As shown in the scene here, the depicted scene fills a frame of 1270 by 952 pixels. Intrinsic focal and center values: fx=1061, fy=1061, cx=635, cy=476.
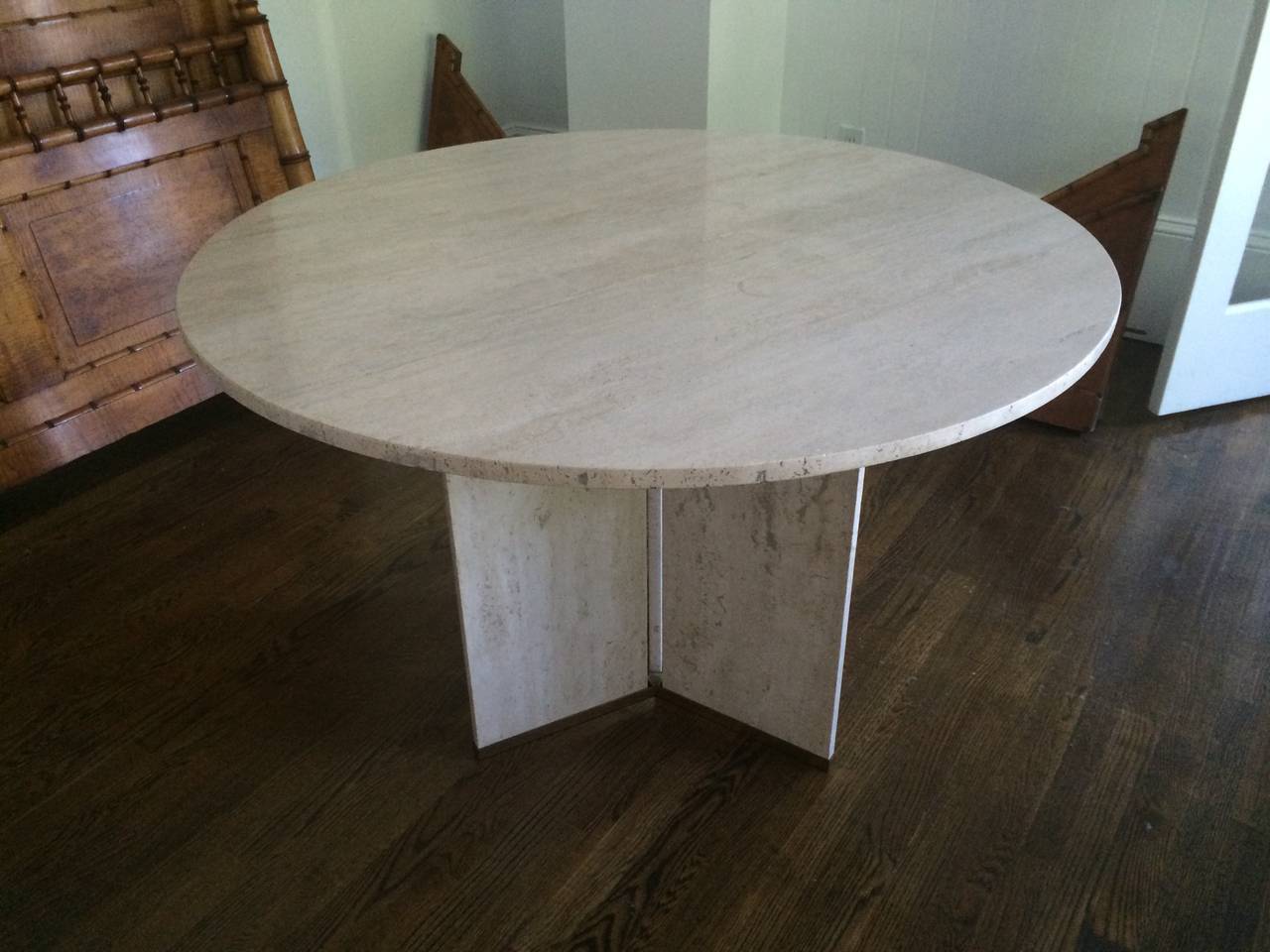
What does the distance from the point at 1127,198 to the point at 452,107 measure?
178cm

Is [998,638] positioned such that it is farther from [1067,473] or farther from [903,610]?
[1067,473]

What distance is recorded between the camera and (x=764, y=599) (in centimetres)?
145

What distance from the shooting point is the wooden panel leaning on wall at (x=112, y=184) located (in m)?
1.98

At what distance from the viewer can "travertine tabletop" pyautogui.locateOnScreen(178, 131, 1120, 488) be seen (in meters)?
0.96

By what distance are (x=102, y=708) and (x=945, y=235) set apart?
4.75ft

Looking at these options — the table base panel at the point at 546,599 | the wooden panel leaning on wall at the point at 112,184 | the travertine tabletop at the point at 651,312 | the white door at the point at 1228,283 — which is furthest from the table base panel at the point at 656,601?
the white door at the point at 1228,283

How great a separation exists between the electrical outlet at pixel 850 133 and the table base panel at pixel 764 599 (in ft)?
5.85

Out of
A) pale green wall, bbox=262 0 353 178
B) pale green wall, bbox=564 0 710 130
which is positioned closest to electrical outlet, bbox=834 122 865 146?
pale green wall, bbox=564 0 710 130

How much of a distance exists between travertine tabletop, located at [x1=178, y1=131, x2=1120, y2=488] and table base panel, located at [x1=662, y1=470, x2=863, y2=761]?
24cm

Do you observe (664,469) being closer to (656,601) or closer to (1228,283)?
(656,601)

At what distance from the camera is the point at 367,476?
2262 mm

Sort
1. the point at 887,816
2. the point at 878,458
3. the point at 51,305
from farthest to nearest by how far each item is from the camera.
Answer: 1. the point at 51,305
2. the point at 887,816
3. the point at 878,458

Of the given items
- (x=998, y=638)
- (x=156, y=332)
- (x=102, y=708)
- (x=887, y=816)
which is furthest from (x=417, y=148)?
(x=887, y=816)

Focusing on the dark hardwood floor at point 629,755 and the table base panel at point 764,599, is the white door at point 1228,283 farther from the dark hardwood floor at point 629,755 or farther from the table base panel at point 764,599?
the table base panel at point 764,599
